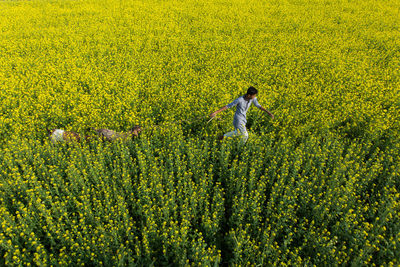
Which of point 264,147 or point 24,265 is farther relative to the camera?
point 264,147

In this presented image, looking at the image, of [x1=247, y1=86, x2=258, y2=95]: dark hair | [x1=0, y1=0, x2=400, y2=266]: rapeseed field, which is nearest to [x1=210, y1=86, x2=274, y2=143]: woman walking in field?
[x1=247, y1=86, x2=258, y2=95]: dark hair

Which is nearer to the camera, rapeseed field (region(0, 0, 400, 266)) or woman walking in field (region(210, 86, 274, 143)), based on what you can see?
rapeseed field (region(0, 0, 400, 266))

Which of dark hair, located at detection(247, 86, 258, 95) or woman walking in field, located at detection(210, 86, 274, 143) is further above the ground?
dark hair, located at detection(247, 86, 258, 95)

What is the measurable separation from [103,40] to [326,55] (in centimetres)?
1203

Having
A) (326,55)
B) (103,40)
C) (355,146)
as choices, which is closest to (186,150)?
(355,146)

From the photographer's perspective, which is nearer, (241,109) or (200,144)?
(241,109)

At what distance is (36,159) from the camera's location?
16.3ft

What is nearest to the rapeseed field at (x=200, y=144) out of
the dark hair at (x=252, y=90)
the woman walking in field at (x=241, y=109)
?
the woman walking in field at (x=241, y=109)

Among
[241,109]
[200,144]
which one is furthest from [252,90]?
[200,144]

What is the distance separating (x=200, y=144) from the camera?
18.9 feet

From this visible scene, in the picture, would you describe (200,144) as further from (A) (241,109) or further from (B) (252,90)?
(B) (252,90)

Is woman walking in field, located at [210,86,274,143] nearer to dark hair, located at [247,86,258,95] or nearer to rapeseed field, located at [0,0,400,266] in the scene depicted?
dark hair, located at [247,86,258,95]

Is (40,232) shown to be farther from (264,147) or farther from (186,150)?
(264,147)

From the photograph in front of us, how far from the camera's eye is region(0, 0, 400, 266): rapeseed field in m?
3.29
